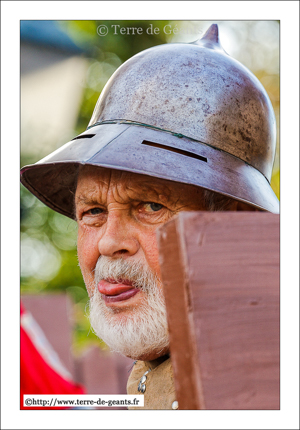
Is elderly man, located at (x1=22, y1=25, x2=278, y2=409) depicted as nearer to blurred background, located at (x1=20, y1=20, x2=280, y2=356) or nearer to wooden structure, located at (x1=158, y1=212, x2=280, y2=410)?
blurred background, located at (x1=20, y1=20, x2=280, y2=356)

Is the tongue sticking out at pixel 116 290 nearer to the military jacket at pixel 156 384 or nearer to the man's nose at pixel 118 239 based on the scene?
the man's nose at pixel 118 239

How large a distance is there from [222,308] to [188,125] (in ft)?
3.34

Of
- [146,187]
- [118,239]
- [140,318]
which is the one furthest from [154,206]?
[140,318]

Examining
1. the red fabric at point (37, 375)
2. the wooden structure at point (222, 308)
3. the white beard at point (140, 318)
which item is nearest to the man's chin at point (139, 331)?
the white beard at point (140, 318)

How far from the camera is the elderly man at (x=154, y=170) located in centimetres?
160

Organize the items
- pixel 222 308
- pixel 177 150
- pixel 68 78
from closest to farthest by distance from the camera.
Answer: pixel 222 308, pixel 177 150, pixel 68 78

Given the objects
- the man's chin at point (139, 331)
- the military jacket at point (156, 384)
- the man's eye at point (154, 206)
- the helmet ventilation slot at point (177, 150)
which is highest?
the helmet ventilation slot at point (177, 150)

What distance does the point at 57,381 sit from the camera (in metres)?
2.80

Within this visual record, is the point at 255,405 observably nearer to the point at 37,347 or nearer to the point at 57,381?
the point at 57,381

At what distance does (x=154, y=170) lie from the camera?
1475 mm

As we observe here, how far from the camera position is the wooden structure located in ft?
2.58

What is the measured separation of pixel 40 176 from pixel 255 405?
1692 millimetres

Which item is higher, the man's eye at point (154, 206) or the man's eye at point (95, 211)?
the man's eye at point (154, 206)

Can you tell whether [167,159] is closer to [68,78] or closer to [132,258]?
[132,258]
